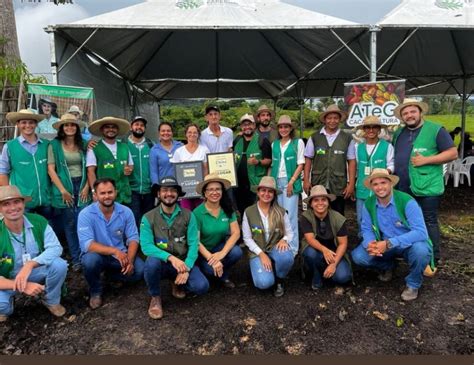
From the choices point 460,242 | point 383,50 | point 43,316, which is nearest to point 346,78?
point 383,50

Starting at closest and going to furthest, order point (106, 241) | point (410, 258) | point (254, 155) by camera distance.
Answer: point (410, 258), point (106, 241), point (254, 155)

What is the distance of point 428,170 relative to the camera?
3.93m

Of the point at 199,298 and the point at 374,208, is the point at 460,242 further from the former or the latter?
the point at 199,298

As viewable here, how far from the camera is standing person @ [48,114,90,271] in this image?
411 centimetres

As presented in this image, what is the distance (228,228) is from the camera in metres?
3.90

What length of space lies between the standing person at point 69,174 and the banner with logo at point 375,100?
12.3ft

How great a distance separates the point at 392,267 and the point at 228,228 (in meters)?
1.79

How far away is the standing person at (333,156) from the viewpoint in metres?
4.54

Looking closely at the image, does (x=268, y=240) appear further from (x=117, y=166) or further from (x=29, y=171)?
(x=29, y=171)

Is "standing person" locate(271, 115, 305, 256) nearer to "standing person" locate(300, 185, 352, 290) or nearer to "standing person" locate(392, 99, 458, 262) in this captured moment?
"standing person" locate(300, 185, 352, 290)

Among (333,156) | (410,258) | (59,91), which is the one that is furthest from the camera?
(59,91)

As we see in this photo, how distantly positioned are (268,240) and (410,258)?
134 cm

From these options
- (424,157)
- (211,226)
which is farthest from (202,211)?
(424,157)

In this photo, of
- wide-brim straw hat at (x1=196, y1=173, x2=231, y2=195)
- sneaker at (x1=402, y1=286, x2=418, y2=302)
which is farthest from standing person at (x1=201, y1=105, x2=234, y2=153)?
sneaker at (x1=402, y1=286, x2=418, y2=302)
